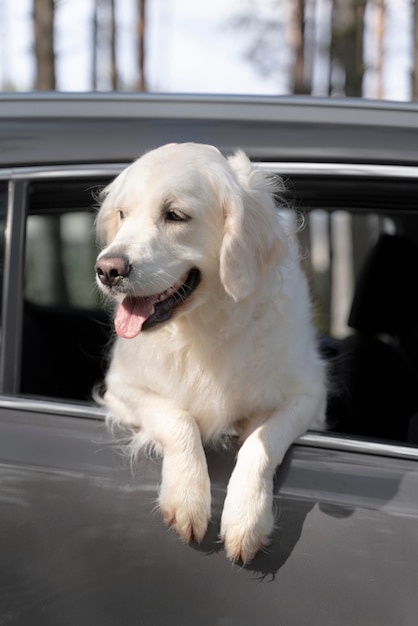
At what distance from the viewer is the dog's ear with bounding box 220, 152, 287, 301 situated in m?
2.27

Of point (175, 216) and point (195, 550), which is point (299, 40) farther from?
point (195, 550)

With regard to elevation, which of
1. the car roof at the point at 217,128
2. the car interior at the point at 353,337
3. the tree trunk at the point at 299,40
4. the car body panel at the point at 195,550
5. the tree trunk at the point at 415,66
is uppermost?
the tree trunk at the point at 299,40

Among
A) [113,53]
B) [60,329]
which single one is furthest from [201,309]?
[113,53]

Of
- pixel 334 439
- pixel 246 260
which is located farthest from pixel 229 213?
pixel 334 439

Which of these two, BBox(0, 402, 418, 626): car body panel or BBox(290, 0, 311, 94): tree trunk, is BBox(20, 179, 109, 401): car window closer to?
BBox(0, 402, 418, 626): car body panel

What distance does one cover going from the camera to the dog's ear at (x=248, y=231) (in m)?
2.27

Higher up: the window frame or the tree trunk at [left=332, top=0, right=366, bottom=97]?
the tree trunk at [left=332, top=0, right=366, bottom=97]

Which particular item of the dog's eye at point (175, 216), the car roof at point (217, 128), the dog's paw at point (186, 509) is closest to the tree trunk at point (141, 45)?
the car roof at point (217, 128)

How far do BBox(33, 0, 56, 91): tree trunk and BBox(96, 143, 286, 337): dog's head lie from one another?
6.25 meters

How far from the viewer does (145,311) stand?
222cm

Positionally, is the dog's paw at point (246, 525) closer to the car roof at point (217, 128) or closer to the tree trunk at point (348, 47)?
the car roof at point (217, 128)

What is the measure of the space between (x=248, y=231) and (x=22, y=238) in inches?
26.6

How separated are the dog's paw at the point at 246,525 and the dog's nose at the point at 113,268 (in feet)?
2.16

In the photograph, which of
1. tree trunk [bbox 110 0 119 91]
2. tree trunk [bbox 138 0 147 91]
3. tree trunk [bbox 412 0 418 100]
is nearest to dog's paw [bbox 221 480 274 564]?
tree trunk [bbox 412 0 418 100]
